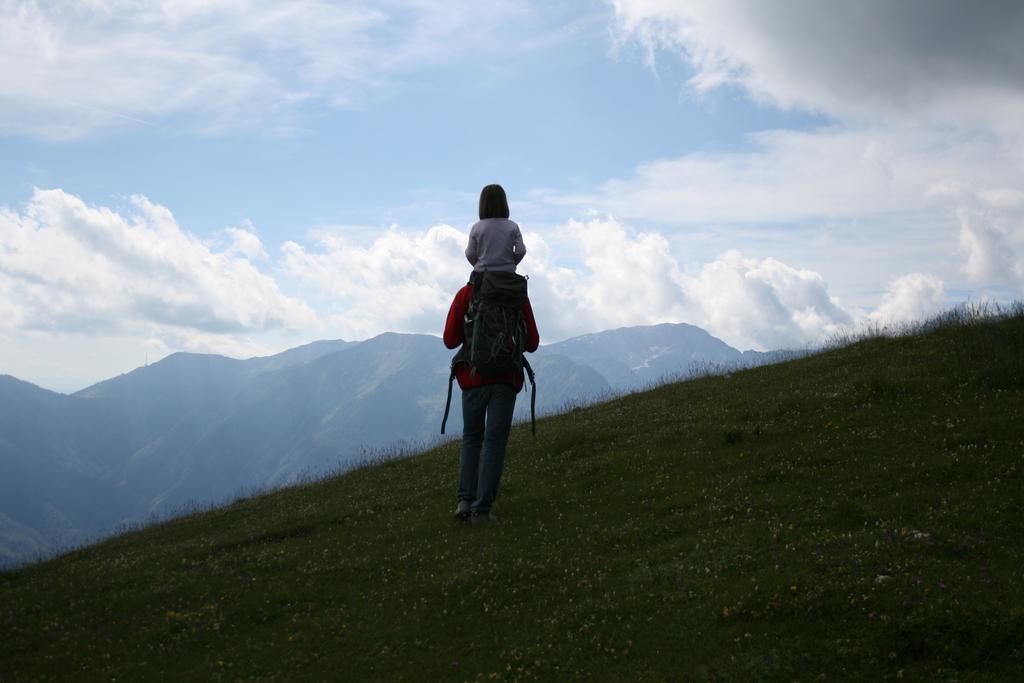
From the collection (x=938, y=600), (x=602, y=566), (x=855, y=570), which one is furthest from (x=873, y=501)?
(x=602, y=566)

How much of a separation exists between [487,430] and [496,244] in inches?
125

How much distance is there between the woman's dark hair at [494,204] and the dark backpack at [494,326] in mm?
1056

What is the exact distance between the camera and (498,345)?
12.4 m

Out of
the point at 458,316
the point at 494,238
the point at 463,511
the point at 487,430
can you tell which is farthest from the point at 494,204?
the point at 463,511

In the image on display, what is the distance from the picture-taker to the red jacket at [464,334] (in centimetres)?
1266

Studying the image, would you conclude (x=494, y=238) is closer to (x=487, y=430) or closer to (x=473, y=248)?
(x=473, y=248)

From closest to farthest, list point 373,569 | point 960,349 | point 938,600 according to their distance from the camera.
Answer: point 938,600, point 373,569, point 960,349

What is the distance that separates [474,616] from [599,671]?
2.31m

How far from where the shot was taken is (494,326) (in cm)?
1251

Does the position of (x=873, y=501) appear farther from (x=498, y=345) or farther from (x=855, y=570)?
(x=498, y=345)

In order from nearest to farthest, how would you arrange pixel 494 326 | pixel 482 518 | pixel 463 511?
pixel 494 326 < pixel 482 518 < pixel 463 511

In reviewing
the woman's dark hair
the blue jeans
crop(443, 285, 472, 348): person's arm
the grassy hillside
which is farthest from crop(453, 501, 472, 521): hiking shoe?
the woman's dark hair

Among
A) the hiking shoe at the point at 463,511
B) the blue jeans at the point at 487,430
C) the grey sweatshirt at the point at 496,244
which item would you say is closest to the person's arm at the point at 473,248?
the grey sweatshirt at the point at 496,244

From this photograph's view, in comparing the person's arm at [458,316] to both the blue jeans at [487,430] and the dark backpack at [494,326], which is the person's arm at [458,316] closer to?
the dark backpack at [494,326]
